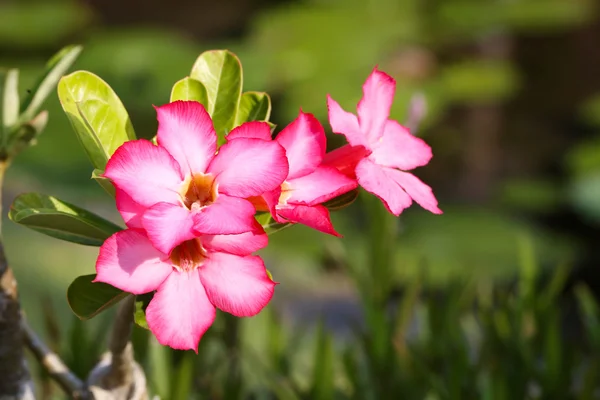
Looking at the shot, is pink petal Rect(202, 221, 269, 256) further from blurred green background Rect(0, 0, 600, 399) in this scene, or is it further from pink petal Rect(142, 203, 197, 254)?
blurred green background Rect(0, 0, 600, 399)

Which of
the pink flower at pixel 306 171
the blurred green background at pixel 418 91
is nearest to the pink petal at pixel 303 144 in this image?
the pink flower at pixel 306 171

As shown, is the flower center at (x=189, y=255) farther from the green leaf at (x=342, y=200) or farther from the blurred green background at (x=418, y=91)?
the blurred green background at (x=418, y=91)

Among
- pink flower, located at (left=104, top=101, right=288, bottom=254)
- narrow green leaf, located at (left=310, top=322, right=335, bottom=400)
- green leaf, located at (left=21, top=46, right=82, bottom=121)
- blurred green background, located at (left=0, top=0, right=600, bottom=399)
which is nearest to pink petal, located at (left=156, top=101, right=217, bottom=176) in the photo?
pink flower, located at (left=104, top=101, right=288, bottom=254)

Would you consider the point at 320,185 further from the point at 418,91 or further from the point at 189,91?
the point at 418,91

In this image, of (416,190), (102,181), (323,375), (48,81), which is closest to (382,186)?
(416,190)

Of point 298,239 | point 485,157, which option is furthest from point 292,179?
point 485,157
